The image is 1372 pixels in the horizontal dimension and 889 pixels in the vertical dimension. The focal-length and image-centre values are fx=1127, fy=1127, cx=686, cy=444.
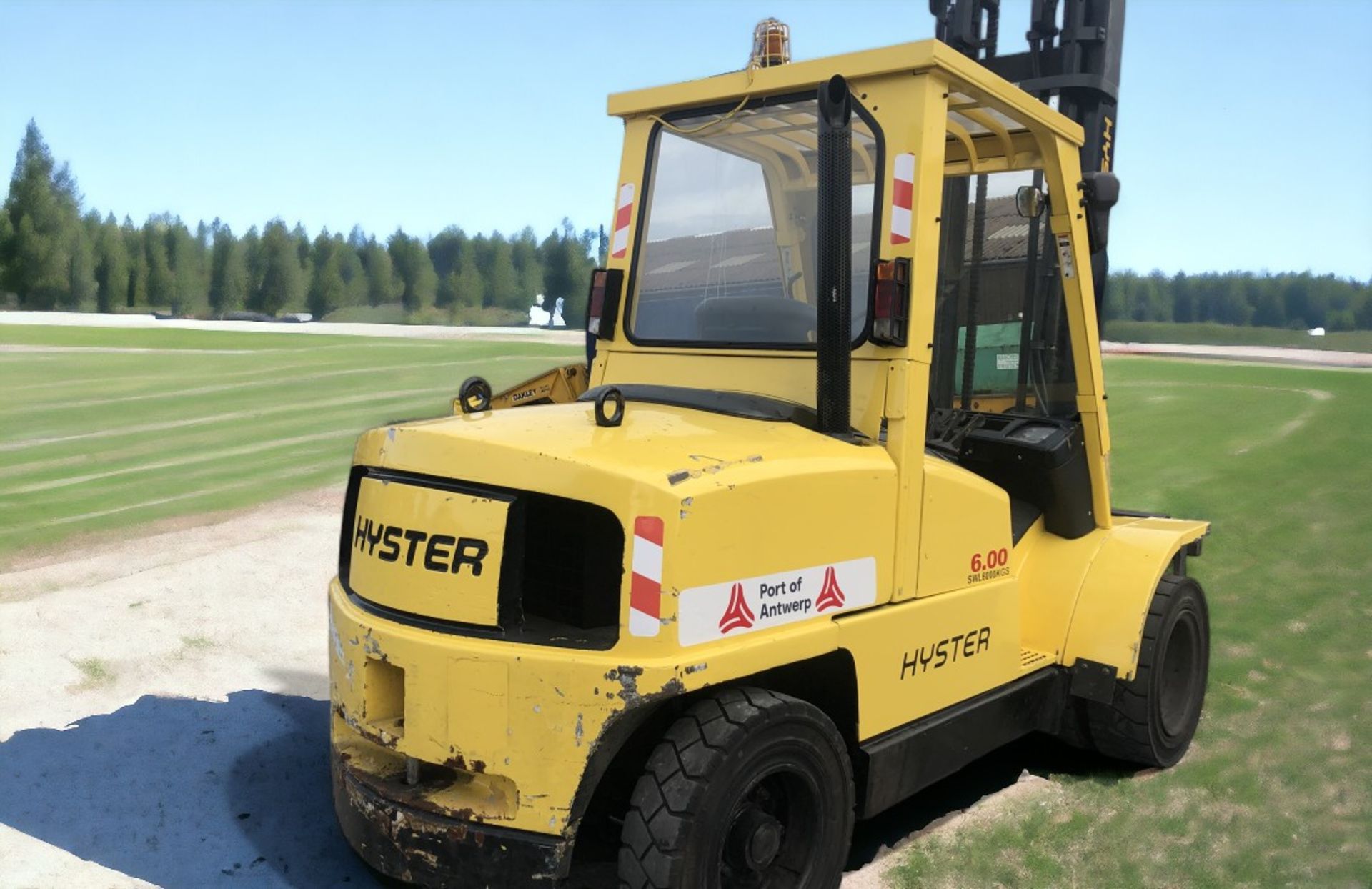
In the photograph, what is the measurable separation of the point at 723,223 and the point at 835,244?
42.5 inches

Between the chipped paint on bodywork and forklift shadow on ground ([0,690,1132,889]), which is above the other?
the chipped paint on bodywork

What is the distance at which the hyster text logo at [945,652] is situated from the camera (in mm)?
3586

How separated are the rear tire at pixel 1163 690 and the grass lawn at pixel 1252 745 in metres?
0.13

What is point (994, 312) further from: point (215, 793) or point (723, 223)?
point (215, 793)

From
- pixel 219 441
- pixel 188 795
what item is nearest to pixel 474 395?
pixel 188 795

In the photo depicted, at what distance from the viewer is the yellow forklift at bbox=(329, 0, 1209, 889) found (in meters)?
2.90

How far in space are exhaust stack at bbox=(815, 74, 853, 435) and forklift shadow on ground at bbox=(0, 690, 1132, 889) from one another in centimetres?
161

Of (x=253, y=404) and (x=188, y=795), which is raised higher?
(x=253, y=404)

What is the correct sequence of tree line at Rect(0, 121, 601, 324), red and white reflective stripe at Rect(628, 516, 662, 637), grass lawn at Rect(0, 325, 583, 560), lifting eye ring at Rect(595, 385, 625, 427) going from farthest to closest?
1. tree line at Rect(0, 121, 601, 324)
2. grass lawn at Rect(0, 325, 583, 560)
3. lifting eye ring at Rect(595, 385, 625, 427)
4. red and white reflective stripe at Rect(628, 516, 662, 637)

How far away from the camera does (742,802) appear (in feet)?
10.2

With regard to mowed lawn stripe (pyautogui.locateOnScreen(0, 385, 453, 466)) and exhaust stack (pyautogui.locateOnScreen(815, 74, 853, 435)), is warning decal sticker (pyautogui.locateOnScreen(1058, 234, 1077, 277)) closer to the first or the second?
exhaust stack (pyautogui.locateOnScreen(815, 74, 853, 435))

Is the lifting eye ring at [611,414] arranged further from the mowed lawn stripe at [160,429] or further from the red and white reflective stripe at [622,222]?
the mowed lawn stripe at [160,429]

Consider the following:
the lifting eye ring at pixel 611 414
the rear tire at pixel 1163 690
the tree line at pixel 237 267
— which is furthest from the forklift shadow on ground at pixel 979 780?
the tree line at pixel 237 267

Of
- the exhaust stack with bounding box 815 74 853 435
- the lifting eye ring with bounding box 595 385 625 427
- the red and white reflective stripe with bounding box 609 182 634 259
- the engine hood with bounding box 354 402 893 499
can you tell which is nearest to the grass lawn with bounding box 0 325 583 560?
the red and white reflective stripe with bounding box 609 182 634 259
